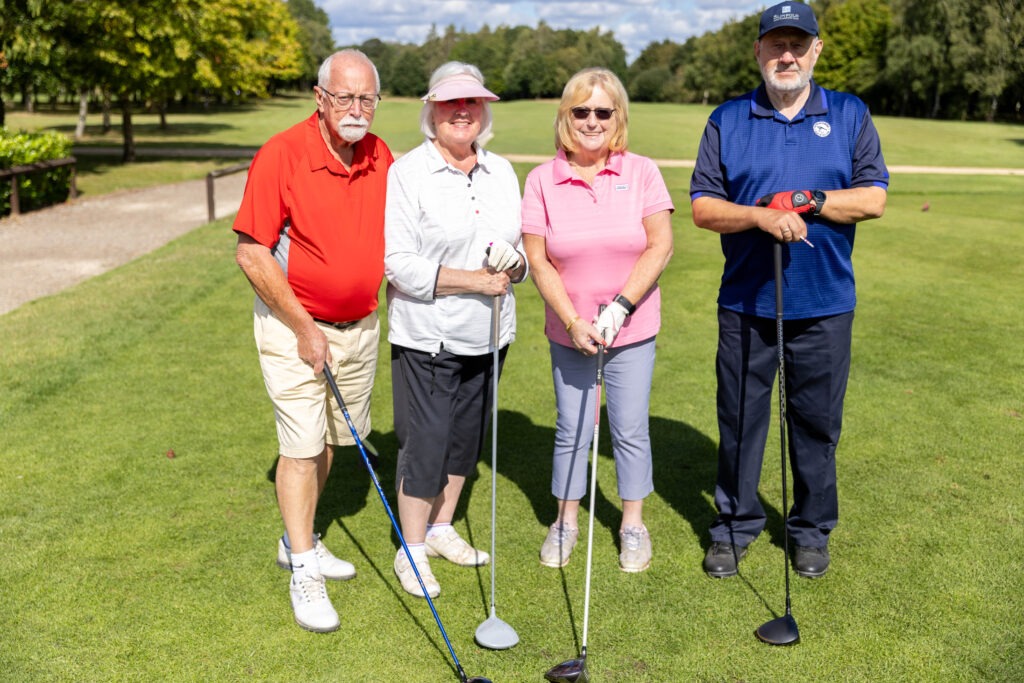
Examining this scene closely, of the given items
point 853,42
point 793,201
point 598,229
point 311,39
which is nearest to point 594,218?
point 598,229

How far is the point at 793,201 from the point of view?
3693mm

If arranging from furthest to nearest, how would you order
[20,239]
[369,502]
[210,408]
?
[20,239], [210,408], [369,502]

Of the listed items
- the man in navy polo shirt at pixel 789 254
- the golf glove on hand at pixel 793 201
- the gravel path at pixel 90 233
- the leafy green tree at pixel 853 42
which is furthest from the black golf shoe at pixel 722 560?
the leafy green tree at pixel 853 42

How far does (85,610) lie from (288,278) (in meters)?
1.68

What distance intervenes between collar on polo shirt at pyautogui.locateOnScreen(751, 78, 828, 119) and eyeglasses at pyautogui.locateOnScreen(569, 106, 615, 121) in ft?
2.09

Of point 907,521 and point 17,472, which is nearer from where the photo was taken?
point 907,521

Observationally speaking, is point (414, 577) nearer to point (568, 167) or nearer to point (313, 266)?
point (313, 266)

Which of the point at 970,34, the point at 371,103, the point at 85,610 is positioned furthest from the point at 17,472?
the point at 970,34

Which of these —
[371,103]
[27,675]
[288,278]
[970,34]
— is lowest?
[27,675]

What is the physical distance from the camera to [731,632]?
375 cm

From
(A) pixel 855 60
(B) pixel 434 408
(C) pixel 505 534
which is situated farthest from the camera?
(A) pixel 855 60

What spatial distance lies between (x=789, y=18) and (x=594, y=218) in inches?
43.7

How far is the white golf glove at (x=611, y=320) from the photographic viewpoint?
3820 millimetres

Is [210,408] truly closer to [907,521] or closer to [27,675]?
[27,675]
